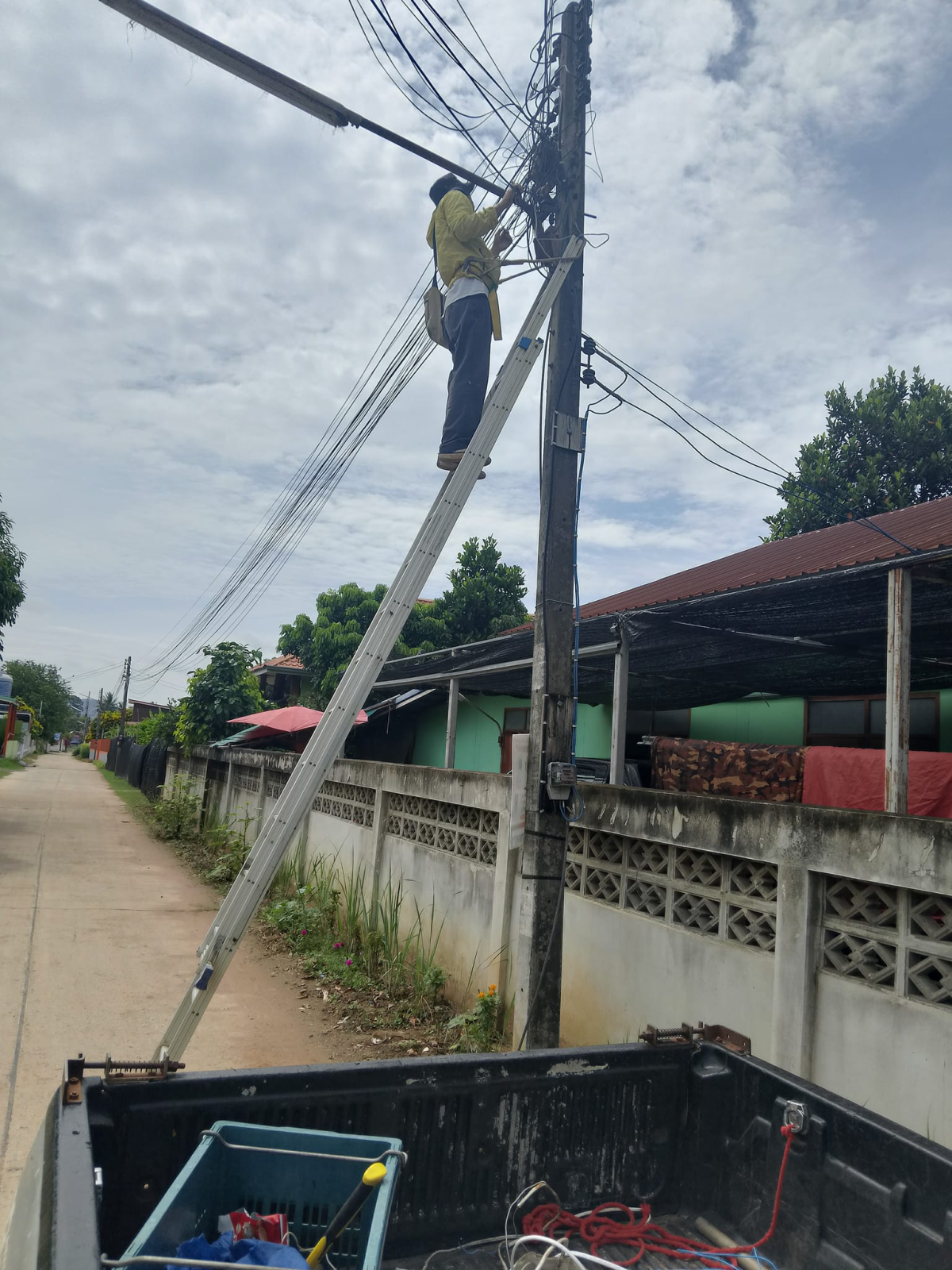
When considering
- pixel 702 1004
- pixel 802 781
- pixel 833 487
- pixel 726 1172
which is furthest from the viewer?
pixel 833 487

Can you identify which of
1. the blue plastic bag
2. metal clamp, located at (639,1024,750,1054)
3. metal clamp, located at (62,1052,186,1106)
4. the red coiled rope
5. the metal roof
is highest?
the metal roof

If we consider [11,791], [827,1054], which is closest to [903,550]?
[827,1054]

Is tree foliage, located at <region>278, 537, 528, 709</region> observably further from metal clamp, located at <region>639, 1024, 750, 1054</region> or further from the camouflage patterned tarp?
metal clamp, located at <region>639, 1024, 750, 1054</region>

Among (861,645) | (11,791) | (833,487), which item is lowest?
(11,791)

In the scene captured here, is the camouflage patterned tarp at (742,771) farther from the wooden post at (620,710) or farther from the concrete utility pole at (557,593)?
the concrete utility pole at (557,593)

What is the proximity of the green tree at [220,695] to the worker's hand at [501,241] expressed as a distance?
14.3 metres

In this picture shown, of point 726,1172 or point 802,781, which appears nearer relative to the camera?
point 726,1172

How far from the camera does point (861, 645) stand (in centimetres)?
752

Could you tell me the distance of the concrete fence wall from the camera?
11.3 ft

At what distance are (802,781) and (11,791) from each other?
81.1 ft

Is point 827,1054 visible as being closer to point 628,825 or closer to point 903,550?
point 628,825

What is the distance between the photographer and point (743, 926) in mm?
4359

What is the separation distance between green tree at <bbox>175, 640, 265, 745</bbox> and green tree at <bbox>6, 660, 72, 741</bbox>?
5429 centimetres

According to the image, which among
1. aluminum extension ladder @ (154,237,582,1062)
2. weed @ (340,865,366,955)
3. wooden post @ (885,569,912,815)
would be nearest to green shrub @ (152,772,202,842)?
weed @ (340,865,366,955)
